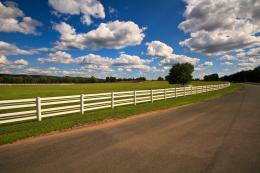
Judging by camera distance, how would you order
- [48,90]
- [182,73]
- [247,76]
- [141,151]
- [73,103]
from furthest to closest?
1. [247,76]
2. [182,73]
3. [48,90]
4. [73,103]
5. [141,151]

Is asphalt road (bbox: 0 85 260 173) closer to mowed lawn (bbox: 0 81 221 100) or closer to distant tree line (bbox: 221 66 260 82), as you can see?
mowed lawn (bbox: 0 81 221 100)

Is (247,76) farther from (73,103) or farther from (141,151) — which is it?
(141,151)

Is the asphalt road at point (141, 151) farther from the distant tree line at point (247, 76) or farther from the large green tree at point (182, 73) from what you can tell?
the distant tree line at point (247, 76)

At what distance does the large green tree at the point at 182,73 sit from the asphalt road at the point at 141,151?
51602 mm

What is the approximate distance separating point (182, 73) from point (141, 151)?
55.1 m

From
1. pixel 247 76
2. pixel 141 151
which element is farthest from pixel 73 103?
pixel 247 76

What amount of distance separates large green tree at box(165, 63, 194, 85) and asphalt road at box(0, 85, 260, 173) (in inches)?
2032

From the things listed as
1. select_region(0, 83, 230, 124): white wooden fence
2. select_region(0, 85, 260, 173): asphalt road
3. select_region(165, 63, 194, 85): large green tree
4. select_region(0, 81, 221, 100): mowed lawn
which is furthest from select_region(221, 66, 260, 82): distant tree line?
select_region(0, 85, 260, 173): asphalt road

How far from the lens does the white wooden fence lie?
938cm

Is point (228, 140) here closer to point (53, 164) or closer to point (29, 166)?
point (53, 164)

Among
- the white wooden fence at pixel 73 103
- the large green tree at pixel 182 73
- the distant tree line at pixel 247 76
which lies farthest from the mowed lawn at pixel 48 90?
the distant tree line at pixel 247 76

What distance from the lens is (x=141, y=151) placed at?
16.8 ft

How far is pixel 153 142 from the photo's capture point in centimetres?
590

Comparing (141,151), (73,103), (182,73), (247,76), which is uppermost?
(247,76)
